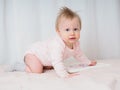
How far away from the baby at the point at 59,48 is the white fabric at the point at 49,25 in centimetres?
40

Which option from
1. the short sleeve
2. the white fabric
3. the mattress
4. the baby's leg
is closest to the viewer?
the mattress

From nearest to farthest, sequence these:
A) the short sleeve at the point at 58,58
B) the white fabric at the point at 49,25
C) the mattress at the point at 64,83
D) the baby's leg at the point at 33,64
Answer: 1. the mattress at the point at 64,83
2. the short sleeve at the point at 58,58
3. the baby's leg at the point at 33,64
4. the white fabric at the point at 49,25

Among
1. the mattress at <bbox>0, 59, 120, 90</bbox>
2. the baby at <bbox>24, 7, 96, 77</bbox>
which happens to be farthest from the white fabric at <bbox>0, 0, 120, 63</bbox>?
the mattress at <bbox>0, 59, 120, 90</bbox>

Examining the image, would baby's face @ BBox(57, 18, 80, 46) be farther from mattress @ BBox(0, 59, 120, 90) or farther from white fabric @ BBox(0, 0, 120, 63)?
white fabric @ BBox(0, 0, 120, 63)

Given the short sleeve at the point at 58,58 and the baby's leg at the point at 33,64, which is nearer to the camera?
the short sleeve at the point at 58,58

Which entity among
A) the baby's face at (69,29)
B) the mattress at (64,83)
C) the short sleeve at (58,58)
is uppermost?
the baby's face at (69,29)

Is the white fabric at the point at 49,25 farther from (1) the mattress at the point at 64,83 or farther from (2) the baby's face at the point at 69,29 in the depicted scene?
(1) the mattress at the point at 64,83

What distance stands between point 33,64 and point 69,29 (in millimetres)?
263

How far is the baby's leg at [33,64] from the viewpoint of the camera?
1252mm

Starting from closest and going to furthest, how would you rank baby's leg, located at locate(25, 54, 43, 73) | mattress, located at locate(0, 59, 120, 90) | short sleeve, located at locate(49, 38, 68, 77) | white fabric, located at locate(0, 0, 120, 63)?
mattress, located at locate(0, 59, 120, 90) < short sleeve, located at locate(49, 38, 68, 77) < baby's leg, located at locate(25, 54, 43, 73) < white fabric, located at locate(0, 0, 120, 63)

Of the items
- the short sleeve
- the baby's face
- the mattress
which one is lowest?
the mattress

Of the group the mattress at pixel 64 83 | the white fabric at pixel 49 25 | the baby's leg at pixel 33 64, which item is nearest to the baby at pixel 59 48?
the baby's leg at pixel 33 64

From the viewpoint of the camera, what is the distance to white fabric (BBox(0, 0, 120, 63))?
1.69 metres

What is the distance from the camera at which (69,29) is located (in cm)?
121
